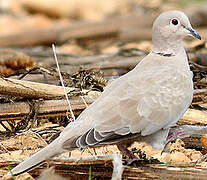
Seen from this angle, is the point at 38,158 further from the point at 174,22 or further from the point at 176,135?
the point at 174,22

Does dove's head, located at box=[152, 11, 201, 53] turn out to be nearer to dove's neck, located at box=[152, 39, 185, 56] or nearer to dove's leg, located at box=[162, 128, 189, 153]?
dove's neck, located at box=[152, 39, 185, 56]

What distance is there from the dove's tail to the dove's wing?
0.06 metres

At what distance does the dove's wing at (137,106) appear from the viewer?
10.8 ft

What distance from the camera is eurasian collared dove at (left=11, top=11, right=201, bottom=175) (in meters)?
3.25

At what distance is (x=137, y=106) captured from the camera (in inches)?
134

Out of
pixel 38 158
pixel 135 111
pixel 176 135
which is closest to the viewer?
pixel 38 158

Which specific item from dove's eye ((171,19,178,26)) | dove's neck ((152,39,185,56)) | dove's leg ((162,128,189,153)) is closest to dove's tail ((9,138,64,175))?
dove's leg ((162,128,189,153))

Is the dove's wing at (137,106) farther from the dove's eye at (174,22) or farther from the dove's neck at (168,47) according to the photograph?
the dove's eye at (174,22)

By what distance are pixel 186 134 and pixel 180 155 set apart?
185 mm

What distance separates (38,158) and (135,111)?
0.64 m

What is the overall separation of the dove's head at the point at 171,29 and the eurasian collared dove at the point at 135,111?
0.44ft

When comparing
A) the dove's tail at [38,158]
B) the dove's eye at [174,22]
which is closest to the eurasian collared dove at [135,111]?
the dove's tail at [38,158]

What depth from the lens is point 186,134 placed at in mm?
3791

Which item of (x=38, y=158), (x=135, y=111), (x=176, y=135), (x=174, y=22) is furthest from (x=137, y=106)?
(x=174, y=22)
